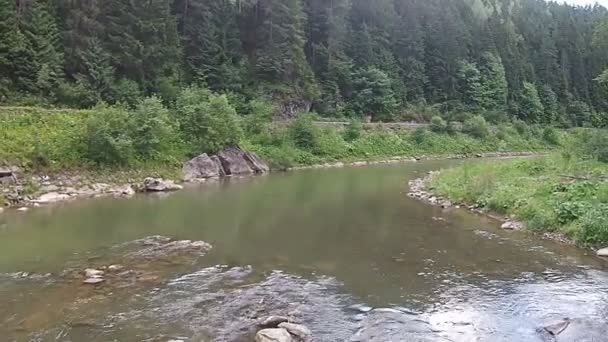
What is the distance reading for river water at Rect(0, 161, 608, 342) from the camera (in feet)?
33.1

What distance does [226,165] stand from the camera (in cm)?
3666

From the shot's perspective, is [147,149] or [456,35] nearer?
[147,149]

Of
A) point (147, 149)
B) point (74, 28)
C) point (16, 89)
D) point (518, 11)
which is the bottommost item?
point (147, 149)

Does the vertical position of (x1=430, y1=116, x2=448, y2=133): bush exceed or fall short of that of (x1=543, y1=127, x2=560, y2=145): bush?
it exceeds it

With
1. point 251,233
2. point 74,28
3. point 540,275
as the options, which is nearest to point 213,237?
point 251,233

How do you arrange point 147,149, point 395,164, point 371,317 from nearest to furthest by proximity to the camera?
point 371,317, point 147,149, point 395,164

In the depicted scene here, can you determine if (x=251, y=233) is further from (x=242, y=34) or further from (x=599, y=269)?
(x=242, y=34)

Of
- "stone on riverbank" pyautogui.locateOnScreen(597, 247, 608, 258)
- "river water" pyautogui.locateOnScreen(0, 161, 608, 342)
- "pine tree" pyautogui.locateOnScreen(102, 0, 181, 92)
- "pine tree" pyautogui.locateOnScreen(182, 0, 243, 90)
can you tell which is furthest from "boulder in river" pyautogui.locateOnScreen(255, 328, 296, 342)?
"pine tree" pyautogui.locateOnScreen(182, 0, 243, 90)

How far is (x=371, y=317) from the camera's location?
10633mm

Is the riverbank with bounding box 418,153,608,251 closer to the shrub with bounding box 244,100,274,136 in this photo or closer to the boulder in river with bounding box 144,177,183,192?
→ the boulder in river with bounding box 144,177,183,192

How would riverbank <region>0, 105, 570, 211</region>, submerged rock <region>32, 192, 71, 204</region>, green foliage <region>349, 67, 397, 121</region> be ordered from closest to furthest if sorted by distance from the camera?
submerged rock <region>32, 192, 71, 204</region>, riverbank <region>0, 105, 570, 211</region>, green foliage <region>349, 67, 397, 121</region>

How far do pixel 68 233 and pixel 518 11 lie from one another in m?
109

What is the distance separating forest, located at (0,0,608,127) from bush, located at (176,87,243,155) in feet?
18.4

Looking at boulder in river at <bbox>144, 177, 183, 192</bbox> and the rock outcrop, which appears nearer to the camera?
boulder in river at <bbox>144, 177, 183, 192</bbox>
